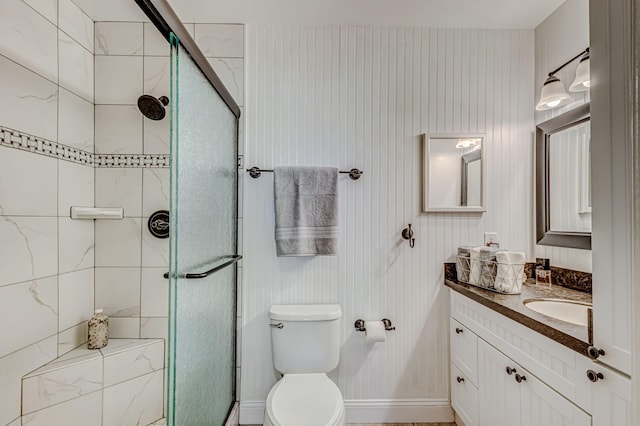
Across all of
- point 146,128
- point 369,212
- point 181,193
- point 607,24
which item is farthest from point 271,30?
point 607,24

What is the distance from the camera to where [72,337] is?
166 cm

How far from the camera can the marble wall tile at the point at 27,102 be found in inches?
52.1

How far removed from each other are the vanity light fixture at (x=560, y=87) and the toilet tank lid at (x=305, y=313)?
163cm

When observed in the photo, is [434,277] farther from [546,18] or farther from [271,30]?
[271,30]

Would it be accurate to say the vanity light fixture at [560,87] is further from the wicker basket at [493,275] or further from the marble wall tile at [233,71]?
the marble wall tile at [233,71]

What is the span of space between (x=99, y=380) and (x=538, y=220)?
8.62ft

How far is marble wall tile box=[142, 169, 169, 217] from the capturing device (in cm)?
186

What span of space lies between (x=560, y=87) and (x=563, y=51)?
0.91ft

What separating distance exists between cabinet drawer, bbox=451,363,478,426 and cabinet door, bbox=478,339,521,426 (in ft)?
0.19

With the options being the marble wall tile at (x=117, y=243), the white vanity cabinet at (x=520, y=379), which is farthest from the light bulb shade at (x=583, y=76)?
the marble wall tile at (x=117, y=243)

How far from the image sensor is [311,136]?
1.91m

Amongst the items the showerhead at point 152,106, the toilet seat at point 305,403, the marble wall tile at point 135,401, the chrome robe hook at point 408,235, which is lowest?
the marble wall tile at point 135,401

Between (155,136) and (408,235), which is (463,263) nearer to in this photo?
(408,235)

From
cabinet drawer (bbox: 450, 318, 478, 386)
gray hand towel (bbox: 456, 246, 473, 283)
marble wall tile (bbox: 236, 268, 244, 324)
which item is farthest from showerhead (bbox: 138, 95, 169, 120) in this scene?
cabinet drawer (bbox: 450, 318, 478, 386)
